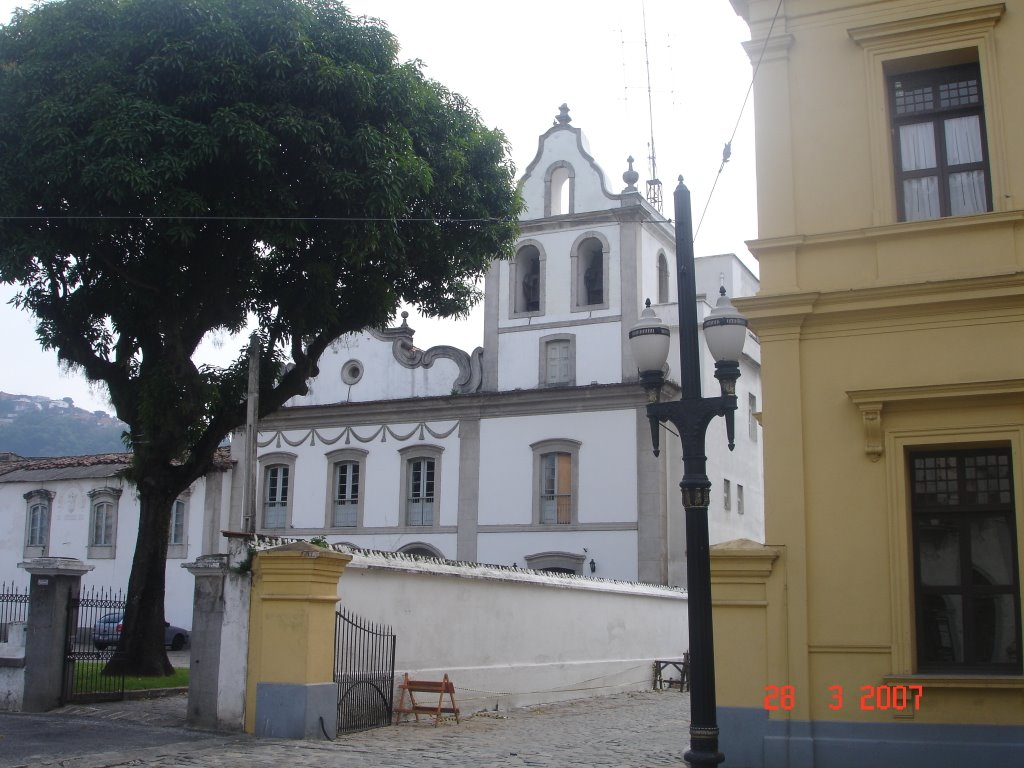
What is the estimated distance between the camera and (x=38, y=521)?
3519cm

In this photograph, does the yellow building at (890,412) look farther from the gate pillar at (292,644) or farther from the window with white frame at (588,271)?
the window with white frame at (588,271)

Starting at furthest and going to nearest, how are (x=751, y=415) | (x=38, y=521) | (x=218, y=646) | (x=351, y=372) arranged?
(x=38, y=521)
(x=351, y=372)
(x=751, y=415)
(x=218, y=646)

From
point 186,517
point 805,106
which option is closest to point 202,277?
point 805,106

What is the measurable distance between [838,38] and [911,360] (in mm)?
3441

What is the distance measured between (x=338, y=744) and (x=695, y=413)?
22.0 feet

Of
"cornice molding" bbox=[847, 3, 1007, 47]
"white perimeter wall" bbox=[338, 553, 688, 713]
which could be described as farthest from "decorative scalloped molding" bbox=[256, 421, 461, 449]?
"cornice molding" bbox=[847, 3, 1007, 47]

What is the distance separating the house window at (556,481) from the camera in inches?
1176

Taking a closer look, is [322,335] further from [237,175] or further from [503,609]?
[503,609]

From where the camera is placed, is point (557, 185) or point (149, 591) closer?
point (149, 591)

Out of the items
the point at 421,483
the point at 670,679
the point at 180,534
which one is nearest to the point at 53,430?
the point at 180,534

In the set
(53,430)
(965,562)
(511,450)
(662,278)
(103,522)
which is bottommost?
(965,562)

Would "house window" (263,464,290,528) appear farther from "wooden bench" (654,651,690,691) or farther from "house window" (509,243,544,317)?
"wooden bench" (654,651,690,691)

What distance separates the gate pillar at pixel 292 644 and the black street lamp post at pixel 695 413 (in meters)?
5.97

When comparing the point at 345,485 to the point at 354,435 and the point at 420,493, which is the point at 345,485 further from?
the point at 420,493
